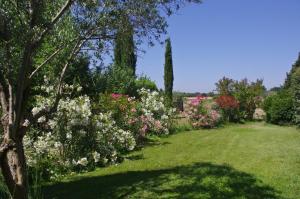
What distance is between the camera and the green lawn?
8695mm

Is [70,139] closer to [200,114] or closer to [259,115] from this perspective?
[200,114]

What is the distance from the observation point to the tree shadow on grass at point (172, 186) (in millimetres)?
8516

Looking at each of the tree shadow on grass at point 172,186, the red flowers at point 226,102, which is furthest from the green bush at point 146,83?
the tree shadow on grass at point 172,186

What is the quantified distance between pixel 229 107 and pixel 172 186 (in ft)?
53.3

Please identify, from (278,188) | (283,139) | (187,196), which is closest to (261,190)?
(278,188)

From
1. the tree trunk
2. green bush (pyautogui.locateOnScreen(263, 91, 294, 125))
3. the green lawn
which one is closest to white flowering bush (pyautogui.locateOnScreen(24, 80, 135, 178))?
the green lawn

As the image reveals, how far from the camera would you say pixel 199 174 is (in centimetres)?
1005

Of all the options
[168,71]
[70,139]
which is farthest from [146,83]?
[70,139]

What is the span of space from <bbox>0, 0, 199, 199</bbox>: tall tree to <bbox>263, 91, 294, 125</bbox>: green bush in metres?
16.5

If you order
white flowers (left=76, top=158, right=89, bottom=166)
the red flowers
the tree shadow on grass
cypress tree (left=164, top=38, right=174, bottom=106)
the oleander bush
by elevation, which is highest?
cypress tree (left=164, top=38, right=174, bottom=106)

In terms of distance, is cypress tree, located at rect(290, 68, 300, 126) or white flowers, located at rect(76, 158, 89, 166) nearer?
white flowers, located at rect(76, 158, 89, 166)

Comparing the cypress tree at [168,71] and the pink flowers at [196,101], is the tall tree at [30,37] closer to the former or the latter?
the pink flowers at [196,101]

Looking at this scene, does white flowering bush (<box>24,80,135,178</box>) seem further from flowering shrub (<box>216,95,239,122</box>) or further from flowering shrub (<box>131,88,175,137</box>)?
flowering shrub (<box>216,95,239,122</box>)

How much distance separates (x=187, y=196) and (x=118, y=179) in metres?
2.33
